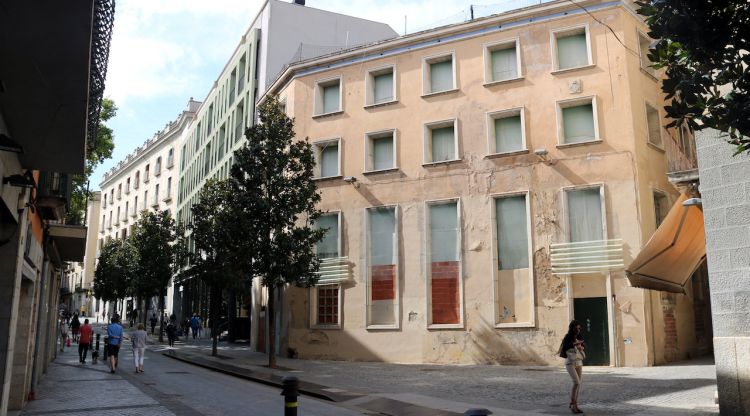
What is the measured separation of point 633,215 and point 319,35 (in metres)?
22.1

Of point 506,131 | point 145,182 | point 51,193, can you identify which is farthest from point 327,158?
point 145,182

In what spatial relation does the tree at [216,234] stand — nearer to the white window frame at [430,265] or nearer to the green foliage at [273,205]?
the green foliage at [273,205]

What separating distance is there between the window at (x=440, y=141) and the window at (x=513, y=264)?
2977mm

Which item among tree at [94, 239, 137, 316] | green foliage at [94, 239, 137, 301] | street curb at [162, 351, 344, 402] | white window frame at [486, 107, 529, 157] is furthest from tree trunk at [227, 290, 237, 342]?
white window frame at [486, 107, 529, 157]

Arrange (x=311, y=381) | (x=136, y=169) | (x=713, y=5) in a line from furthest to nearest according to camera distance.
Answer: (x=136, y=169), (x=311, y=381), (x=713, y=5)

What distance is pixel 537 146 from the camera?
73.0 feet

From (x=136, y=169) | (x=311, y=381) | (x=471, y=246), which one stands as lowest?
(x=311, y=381)

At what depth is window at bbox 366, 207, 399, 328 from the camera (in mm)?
23797

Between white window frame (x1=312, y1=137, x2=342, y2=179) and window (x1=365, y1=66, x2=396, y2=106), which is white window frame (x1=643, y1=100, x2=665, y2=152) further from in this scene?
white window frame (x1=312, y1=137, x2=342, y2=179)

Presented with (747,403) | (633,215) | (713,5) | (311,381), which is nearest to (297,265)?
(311,381)

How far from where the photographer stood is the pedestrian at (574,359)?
1105 cm

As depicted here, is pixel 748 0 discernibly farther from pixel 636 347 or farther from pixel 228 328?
pixel 228 328

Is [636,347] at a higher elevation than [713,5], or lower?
lower

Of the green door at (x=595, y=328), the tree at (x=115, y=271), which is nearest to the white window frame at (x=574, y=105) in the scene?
the green door at (x=595, y=328)
